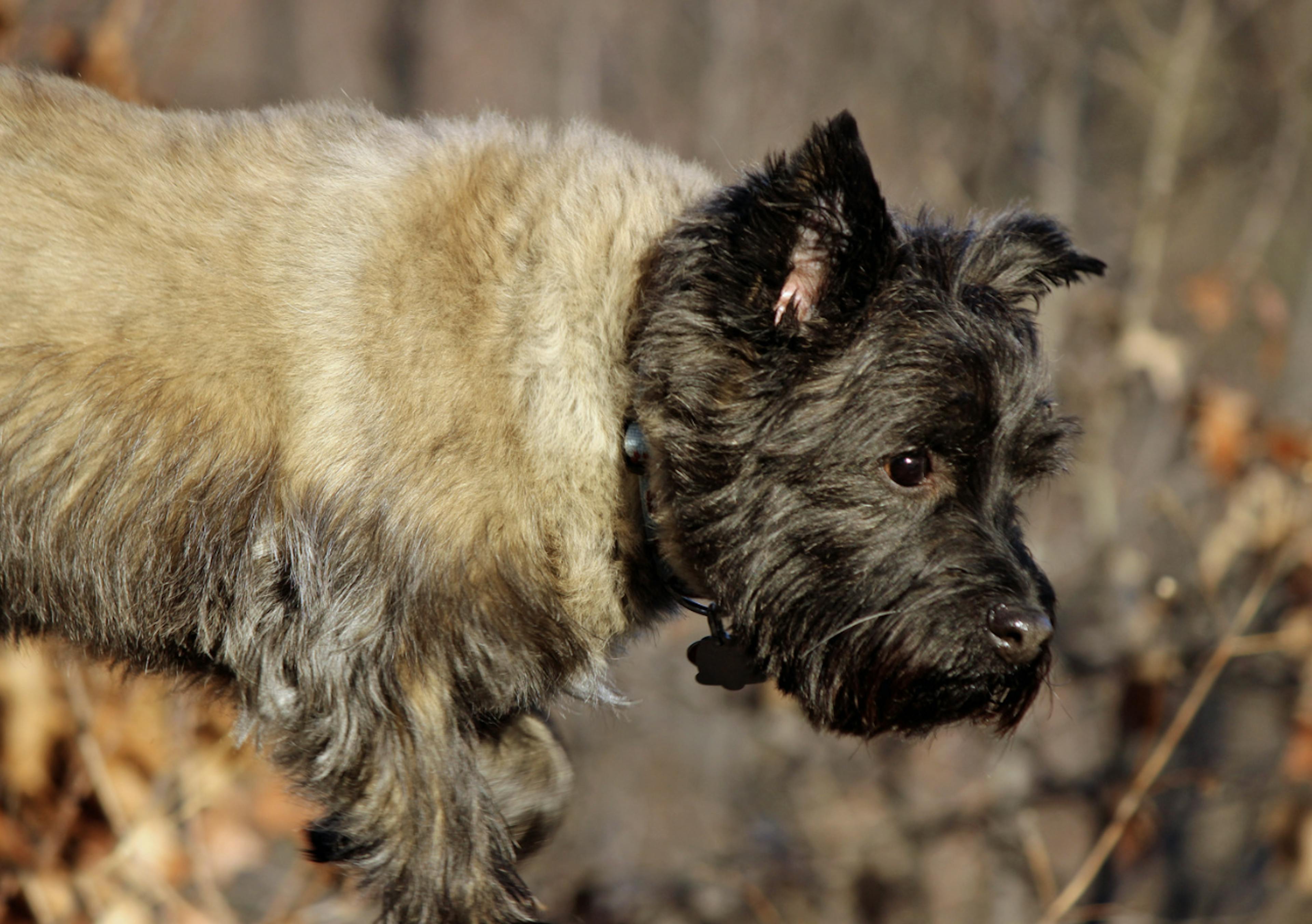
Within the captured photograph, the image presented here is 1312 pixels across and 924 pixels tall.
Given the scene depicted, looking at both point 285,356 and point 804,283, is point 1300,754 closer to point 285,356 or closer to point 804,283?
point 804,283

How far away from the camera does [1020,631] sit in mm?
2633

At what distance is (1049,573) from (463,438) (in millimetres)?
4740

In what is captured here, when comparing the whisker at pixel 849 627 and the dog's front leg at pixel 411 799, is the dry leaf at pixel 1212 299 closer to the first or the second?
the whisker at pixel 849 627

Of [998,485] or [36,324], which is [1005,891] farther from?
[36,324]

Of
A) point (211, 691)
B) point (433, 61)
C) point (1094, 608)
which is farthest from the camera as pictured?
point (433, 61)

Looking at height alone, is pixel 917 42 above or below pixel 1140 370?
above

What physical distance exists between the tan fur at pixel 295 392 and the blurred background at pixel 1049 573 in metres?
1.91

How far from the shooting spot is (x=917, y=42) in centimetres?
741

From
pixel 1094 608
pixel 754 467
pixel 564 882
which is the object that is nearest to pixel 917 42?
pixel 1094 608

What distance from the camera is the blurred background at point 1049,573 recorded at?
14.7 ft

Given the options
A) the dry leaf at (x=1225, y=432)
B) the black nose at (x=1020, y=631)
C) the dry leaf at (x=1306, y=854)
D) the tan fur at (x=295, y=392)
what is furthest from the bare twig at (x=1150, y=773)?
the tan fur at (x=295, y=392)

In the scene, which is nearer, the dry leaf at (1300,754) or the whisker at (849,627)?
the whisker at (849,627)

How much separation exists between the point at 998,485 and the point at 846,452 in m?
0.36

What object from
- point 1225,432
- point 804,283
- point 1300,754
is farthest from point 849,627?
point 1300,754
